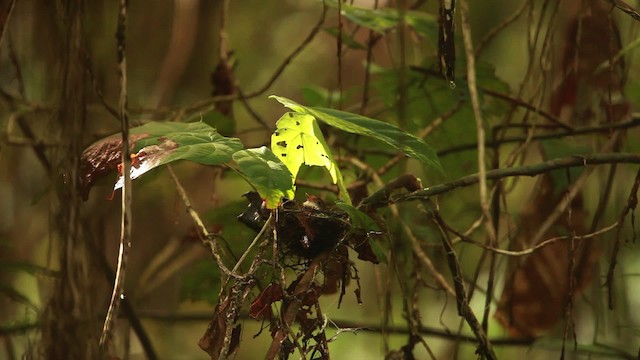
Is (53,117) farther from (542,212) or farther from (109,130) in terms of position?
(542,212)

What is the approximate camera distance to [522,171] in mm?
844

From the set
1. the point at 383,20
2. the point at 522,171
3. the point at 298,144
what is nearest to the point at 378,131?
the point at 298,144

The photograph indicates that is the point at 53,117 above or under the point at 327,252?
above

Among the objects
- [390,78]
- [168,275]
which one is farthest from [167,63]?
[390,78]

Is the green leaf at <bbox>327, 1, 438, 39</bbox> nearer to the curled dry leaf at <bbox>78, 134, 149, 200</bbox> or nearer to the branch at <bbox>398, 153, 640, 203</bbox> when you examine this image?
the branch at <bbox>398, 153, 640, 203</bbox>

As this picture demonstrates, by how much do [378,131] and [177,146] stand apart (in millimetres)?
207

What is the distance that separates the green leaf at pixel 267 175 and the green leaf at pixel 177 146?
0.01 meters

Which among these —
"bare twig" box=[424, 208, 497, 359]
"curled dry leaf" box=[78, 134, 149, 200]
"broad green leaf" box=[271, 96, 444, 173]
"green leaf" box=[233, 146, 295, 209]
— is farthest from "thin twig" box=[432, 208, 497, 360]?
"curled dry leaf" box=[78, 134, 149, 200]

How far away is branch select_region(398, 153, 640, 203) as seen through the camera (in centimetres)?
82

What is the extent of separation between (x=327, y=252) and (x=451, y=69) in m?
0.23

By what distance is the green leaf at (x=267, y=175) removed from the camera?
0.65 meters

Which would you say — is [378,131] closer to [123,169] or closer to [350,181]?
[123,169]

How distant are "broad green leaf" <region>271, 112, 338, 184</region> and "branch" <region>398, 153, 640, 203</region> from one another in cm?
12

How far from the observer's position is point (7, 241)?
3.79 feet
